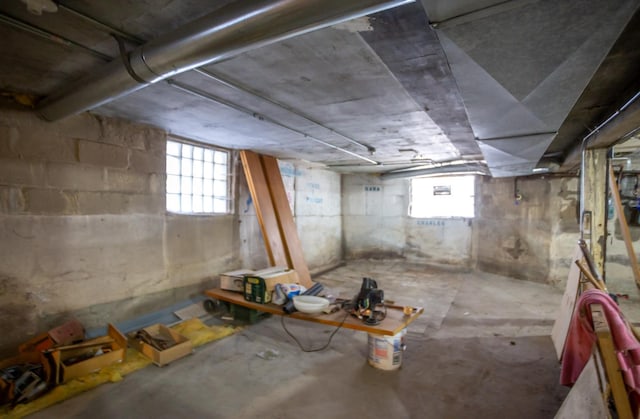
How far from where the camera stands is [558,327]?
3107mm

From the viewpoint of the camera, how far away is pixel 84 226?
2975mm

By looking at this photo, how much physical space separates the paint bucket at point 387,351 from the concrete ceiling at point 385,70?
185cm

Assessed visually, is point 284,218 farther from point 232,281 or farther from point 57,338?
point 57,338

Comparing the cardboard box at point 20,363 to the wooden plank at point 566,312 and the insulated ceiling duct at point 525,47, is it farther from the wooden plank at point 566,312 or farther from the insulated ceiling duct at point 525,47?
the wooden plank at point 566,312

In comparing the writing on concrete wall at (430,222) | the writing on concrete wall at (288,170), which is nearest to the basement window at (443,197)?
the writing on concrete wall at (430,222)

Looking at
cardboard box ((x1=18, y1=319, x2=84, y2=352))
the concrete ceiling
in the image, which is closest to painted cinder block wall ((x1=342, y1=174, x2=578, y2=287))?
the concrete ceiling

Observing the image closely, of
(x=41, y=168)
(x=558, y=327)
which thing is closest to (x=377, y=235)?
(x=558, y=327)

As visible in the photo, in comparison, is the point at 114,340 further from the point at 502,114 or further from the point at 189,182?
the point at 502,114

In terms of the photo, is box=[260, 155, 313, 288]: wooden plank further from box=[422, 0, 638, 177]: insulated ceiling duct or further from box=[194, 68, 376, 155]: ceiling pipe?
box=[422, 0, 638, 177]: insulated ceiling duct

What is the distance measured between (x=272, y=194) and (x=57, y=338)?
305 centimetres

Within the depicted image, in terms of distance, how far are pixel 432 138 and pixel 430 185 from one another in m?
3.66

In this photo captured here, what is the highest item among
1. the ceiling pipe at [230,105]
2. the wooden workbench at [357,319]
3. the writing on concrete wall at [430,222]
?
the ceiling pipe at [230,105]

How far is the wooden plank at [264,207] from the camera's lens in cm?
461

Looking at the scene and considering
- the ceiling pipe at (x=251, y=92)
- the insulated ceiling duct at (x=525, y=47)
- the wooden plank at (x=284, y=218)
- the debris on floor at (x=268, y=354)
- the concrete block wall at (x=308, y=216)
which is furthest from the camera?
the wooden plank at (x=284, y=218)
